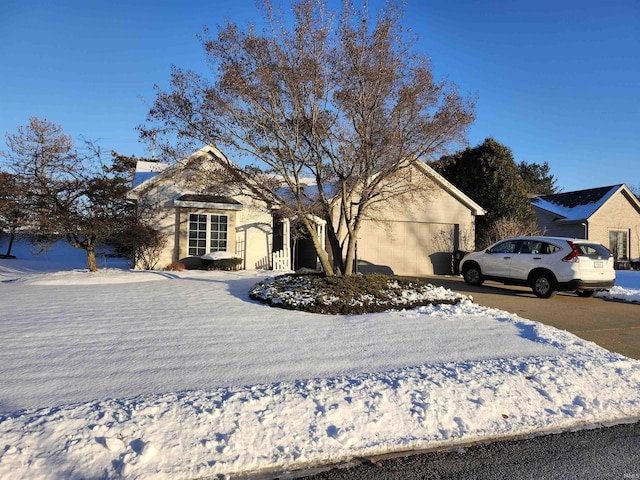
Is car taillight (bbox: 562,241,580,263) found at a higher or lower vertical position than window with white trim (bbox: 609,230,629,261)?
lower

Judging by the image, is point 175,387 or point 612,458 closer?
point 612,458

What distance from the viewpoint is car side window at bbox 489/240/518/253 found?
39.4 ft

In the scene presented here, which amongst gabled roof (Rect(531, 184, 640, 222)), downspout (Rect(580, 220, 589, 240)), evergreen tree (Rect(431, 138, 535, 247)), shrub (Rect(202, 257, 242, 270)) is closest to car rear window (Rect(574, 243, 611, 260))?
evergreen tree (Rect(431, 138, 535, 247))

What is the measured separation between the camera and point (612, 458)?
339cm

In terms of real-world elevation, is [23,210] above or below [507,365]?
above

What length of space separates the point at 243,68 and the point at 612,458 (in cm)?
859

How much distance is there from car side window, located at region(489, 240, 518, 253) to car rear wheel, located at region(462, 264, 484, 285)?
817 mm

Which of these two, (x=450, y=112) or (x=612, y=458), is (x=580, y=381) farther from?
(x=450, y=112)

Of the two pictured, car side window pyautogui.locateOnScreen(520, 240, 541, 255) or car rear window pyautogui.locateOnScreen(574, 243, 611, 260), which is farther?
car side window pyautogui.locateOnScreen(520, 240, 541, 255)

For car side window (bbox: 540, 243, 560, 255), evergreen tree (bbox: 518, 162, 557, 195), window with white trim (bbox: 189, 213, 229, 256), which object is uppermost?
evergreen tree (bbox: 518, 162, 557, 195)

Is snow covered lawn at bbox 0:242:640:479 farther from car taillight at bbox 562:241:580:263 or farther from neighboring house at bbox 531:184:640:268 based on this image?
neighboring house at bbox 531:184:640:268

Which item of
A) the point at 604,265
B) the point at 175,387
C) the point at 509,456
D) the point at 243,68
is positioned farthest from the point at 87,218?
the point at 604,265

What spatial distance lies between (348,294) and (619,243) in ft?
73.4

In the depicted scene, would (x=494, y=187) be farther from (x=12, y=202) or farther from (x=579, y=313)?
(x=12, y=202)
